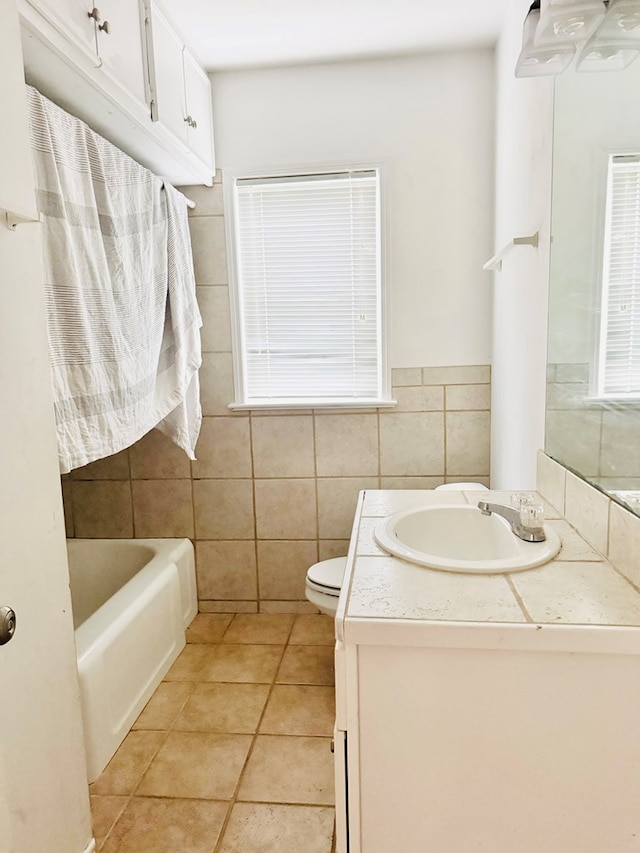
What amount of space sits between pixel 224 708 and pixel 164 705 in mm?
225

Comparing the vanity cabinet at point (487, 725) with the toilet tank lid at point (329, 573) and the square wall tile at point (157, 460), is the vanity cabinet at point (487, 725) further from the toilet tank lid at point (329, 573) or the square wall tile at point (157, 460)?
the square wall tile at point (157, 460)

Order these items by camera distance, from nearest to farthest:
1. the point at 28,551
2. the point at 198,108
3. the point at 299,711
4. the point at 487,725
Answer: the point at 487,725, the point at 28,551, the point at 299,711, the point at 198,108

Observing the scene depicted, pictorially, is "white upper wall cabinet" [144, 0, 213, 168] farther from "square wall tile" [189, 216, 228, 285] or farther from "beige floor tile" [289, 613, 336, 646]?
"beige floor tile" [289, 613, 336, 646]

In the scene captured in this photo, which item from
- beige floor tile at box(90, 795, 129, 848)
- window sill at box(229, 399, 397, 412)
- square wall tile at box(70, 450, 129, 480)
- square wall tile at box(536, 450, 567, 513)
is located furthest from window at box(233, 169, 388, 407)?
beige floor tile at box(90, 795, 129, 848)

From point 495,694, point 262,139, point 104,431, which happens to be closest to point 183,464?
point 104,431

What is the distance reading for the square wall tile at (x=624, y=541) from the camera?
101 cm

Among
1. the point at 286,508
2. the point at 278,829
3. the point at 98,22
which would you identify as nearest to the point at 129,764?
the point at 278,829

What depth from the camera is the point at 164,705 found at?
2.01 metres

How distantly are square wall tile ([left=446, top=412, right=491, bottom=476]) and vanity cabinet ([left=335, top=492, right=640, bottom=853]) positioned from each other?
4.98 ft

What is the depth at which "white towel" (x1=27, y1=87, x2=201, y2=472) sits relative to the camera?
1.47m

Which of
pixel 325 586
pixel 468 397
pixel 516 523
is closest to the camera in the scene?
pixel 516 523

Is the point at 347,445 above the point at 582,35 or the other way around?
the other way around

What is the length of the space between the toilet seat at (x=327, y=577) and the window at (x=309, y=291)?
705 mm

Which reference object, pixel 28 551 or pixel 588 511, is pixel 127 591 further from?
pixel 588 511
